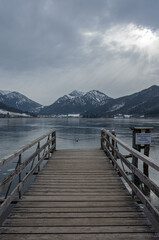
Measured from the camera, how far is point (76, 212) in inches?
156

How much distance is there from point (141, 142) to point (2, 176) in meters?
11.1

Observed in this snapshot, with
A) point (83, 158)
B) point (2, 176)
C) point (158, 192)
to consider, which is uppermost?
point (158, 192)

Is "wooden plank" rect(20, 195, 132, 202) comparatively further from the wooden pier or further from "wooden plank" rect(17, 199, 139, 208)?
"wooden plank" rect(17, 199, 139, 208)

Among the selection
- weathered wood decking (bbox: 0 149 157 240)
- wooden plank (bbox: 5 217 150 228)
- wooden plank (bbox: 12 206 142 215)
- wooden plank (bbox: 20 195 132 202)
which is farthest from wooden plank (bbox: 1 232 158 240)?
wooden plank (bbox: 20 195 132 202)

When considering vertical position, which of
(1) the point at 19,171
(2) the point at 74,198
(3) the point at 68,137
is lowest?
(3) the point at 68,137

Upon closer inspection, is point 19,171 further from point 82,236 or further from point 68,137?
point 68,137

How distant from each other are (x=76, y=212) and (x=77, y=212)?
2cm

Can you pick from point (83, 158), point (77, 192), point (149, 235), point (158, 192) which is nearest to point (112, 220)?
point (149, 235)

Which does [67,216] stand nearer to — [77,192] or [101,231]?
[101,231]

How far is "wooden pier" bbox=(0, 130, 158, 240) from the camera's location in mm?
3223

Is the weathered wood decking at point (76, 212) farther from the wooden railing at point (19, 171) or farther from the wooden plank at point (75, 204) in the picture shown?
the wooden railing at point (19, 171)

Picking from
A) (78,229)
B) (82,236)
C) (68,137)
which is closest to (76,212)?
(78,229)

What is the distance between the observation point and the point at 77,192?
16.6ft

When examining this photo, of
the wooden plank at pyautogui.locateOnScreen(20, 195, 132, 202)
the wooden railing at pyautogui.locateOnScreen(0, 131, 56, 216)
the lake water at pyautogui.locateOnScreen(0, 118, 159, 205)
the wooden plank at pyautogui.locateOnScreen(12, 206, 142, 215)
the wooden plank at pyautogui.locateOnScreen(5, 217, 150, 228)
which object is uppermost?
the wooden railing at pyautogui.locateOnScreen(0, 131, 56, 216)
